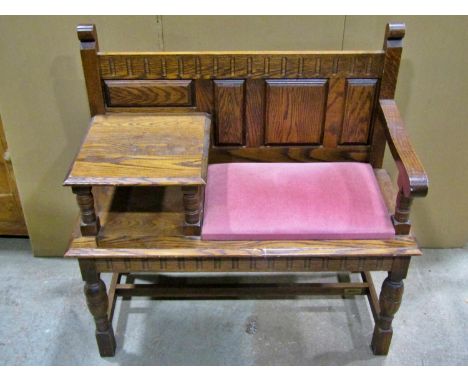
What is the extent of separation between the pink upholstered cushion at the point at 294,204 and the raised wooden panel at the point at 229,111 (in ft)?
0.44

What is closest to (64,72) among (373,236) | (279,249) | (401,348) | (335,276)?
(279,249)

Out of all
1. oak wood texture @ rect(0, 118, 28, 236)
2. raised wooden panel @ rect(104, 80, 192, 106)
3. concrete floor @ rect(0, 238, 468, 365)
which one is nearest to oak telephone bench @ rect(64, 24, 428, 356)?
raised wooden panel @ rect(104, 80, 192, 106)

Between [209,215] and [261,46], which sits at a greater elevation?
[261,46]

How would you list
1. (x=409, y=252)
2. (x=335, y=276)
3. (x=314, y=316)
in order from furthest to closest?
(x=335, y=276) → (x=314, y=316) → (x=409, y=252)

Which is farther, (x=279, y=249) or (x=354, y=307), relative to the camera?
(x=354, y=307)

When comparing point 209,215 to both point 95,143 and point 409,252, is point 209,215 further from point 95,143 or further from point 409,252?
point 409,252

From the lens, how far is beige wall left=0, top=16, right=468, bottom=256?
2008 millimetres

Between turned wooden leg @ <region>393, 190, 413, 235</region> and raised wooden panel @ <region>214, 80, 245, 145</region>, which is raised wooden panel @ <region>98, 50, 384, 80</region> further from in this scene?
turned wooden leg @ <region>393, 190, 413, 235</region>

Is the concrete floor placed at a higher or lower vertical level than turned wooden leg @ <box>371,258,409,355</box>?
lower

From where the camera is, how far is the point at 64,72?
213 centimetres

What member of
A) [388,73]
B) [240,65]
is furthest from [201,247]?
[388,73]

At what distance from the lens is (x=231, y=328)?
2246mm

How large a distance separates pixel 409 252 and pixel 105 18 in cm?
137

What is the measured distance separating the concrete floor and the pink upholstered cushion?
0.63 meters
